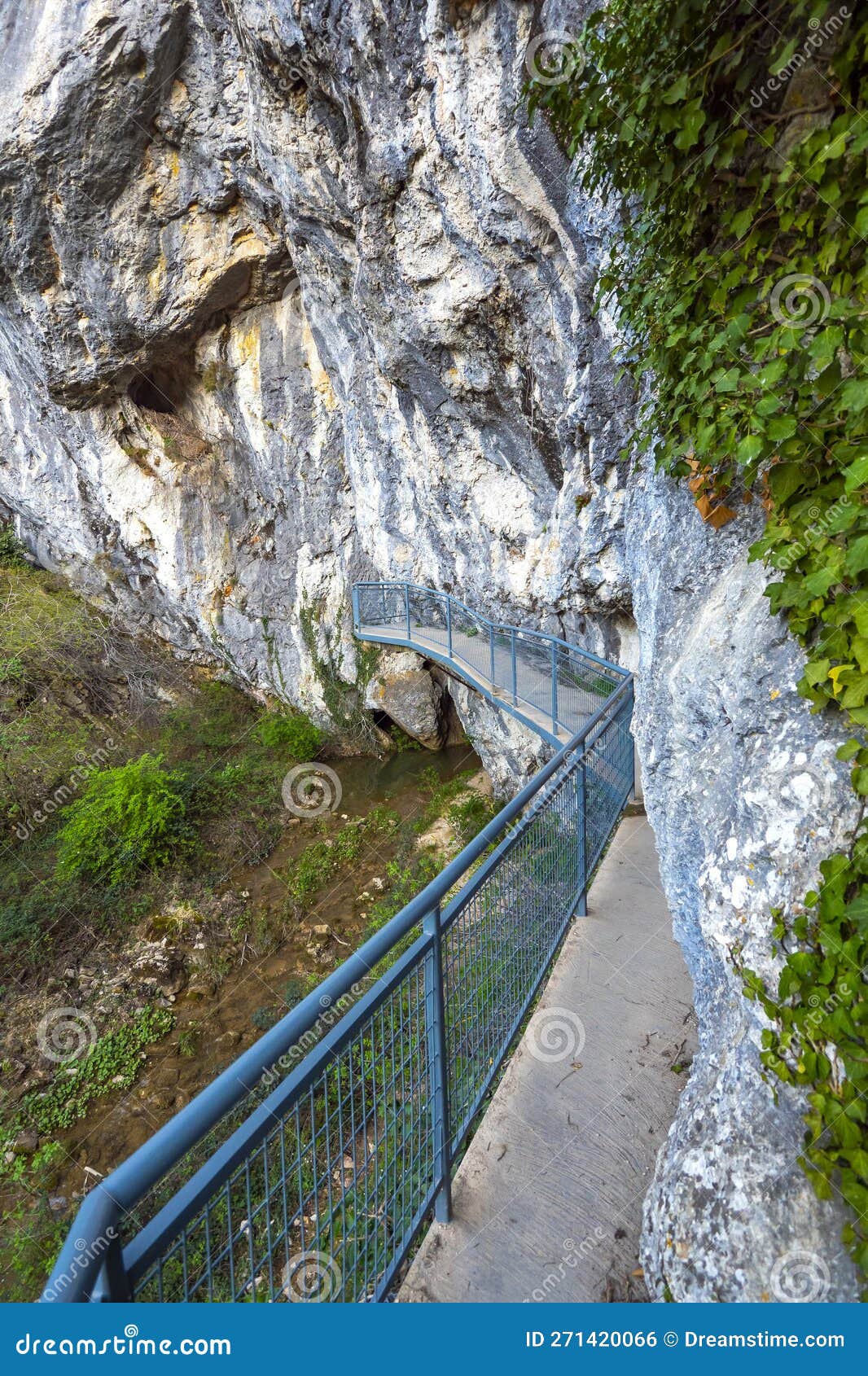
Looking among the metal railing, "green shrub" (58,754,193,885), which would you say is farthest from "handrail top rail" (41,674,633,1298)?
"green shrub" (58,754,193,885)

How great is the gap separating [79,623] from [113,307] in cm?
652

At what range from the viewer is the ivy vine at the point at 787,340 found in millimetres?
1587

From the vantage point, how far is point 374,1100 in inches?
79.3

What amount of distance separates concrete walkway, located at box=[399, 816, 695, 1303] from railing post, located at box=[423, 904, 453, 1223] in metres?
0.10

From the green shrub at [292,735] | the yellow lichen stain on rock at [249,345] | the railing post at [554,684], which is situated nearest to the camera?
the railing post at [554,684]

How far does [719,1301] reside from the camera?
5.22 feet

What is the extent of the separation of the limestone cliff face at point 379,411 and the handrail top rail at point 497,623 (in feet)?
1.04

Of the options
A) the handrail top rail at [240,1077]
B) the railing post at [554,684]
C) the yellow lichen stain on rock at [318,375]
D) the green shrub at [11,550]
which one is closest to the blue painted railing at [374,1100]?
the handrail top rail at [240,1077]

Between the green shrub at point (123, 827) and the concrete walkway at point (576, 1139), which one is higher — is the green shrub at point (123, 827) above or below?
below

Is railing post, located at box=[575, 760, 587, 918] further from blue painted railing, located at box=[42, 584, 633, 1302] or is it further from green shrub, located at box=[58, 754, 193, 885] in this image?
green shrub, located at box=[58, 754, 193, 885]

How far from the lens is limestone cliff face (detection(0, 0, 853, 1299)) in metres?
2.03

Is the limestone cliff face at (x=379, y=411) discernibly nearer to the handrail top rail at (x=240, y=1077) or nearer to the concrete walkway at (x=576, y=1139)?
the concrete walkway at (x=576, y=1139)

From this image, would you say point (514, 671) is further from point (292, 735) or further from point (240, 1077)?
point (292, 735)

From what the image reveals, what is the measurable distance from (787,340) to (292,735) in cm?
1258
